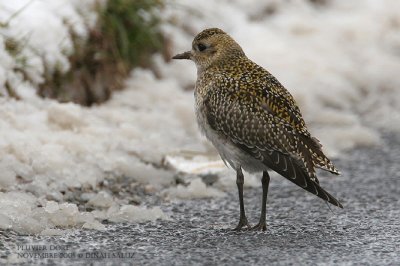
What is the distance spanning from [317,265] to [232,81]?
6.10 ft

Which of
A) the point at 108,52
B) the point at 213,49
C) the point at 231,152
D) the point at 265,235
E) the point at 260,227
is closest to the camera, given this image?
the point at 265,235

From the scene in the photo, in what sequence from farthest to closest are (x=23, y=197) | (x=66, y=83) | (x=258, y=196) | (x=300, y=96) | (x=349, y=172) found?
(x=300, y=96) < (x=66, y=83) < (x=349, y=172) < (x=258, y=196) < (x=23, y=197)

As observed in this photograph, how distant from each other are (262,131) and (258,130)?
0.03 metres

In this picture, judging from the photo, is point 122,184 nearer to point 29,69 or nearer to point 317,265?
point 29,69

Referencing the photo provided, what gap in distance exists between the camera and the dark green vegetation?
31.1 feet

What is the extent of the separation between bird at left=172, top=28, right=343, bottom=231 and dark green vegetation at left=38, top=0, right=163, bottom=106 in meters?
2.71

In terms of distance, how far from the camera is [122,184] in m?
7.70

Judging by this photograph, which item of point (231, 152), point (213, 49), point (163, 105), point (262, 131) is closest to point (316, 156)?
point (262, 131)

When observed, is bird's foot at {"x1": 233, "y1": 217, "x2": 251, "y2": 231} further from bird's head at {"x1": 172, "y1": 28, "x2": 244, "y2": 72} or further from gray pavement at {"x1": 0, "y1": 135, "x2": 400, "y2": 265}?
bird's head at {"x1": 172, "y1": 28, "x2": 244, "y2": 72}

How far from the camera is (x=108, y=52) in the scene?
9938 millimetres

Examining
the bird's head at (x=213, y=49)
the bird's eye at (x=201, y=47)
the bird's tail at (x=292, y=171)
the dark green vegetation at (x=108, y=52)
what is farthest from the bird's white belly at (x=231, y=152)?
the dark green vegetation at (x=108, y=52)

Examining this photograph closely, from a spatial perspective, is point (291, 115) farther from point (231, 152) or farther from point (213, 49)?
point (213, 49)

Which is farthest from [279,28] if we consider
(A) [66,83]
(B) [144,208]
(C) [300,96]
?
(B) [144,208]

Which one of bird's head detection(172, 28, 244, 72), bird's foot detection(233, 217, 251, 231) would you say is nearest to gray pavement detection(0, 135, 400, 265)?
bird's foot detection(233, 217, 251, 231)
